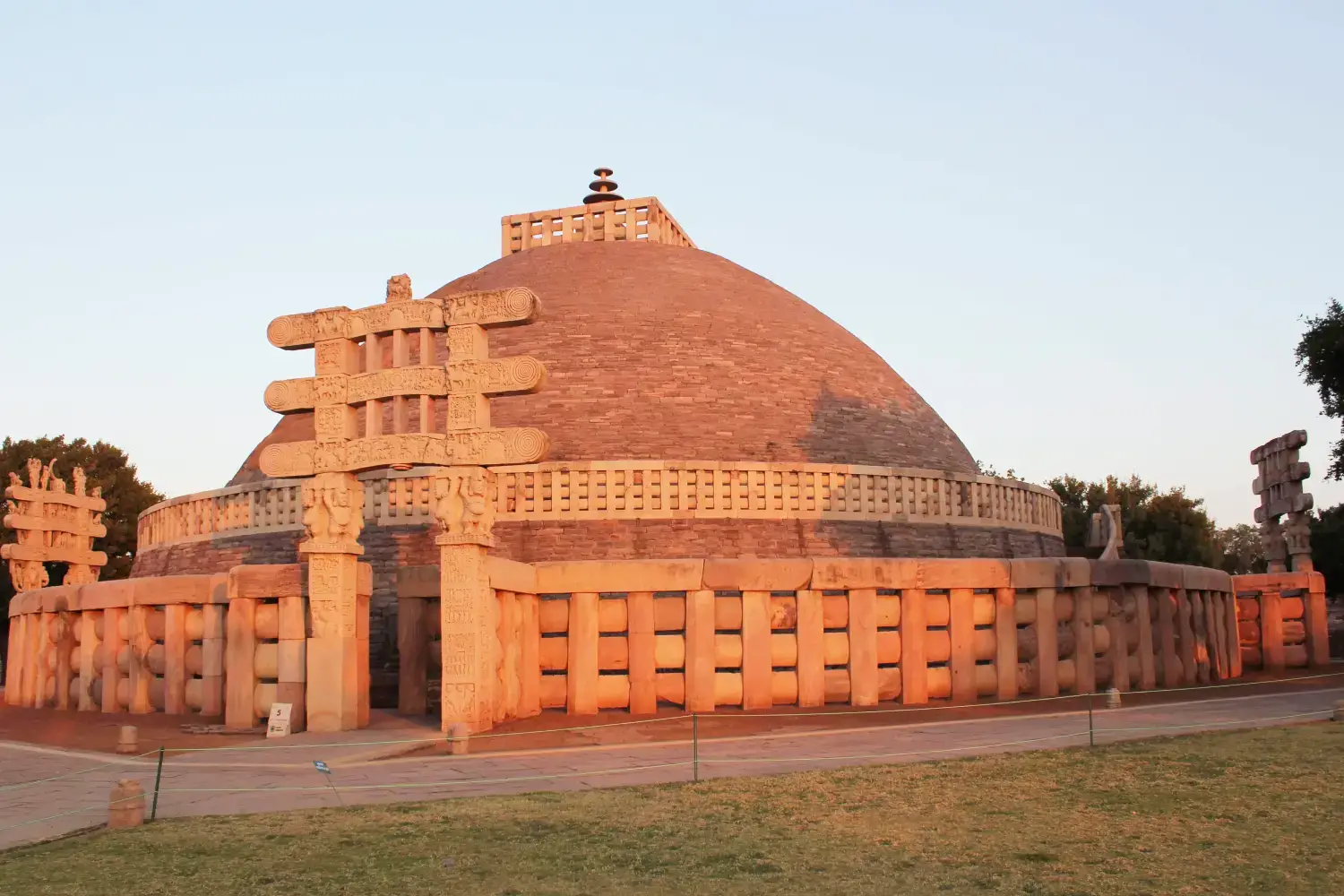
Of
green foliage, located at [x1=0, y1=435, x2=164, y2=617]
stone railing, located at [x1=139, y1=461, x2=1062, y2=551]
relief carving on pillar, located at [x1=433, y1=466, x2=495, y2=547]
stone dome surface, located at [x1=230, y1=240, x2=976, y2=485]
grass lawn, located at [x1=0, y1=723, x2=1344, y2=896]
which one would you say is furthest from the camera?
green foliage, located at [x1=0, y1=435, x2=164, y2=617]

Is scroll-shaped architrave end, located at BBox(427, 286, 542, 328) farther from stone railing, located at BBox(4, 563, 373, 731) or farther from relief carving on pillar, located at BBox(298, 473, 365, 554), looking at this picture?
stone railing, located at BBox(4, 563, 373, 731)

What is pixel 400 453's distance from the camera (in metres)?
14.0

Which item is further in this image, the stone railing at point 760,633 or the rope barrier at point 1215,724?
the stone railing at point 760,633

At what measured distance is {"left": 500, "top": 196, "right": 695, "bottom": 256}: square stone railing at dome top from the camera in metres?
29.1

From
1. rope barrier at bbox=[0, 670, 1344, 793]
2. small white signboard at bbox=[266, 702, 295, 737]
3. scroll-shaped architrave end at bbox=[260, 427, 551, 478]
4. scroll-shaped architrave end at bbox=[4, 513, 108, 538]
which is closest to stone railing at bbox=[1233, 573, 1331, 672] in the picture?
rope barrier at bbox=[0, 670, 1344, 793]

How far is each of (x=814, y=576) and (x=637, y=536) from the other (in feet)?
17.1

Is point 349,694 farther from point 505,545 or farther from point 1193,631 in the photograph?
point 1193,631

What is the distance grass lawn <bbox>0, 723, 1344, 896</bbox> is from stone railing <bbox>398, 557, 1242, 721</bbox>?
14.5 ft

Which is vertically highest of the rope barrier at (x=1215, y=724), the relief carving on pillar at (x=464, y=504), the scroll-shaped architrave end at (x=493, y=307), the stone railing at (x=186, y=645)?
the scroll-shaped architrave end at (x=493, y=307)

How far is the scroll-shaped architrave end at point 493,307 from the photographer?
13594mm

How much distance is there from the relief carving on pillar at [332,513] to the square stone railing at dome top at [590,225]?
50.4 feet

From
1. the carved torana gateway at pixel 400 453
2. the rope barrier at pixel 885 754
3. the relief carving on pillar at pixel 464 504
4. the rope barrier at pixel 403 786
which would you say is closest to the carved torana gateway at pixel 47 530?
the carved torana gateway at pixel 400 453

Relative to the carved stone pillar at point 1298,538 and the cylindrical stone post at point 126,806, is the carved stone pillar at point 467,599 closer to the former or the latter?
the cylindrical stone post at point 126,806

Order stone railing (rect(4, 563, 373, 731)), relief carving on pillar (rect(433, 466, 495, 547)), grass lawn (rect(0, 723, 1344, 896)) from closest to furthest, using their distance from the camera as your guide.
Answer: grass lawn (rect(0, 723, 1344, 896)), relief carving on pillar (rect(433, 466, 495, 547)), stone railing (rect(4, 563, 373, 731))
